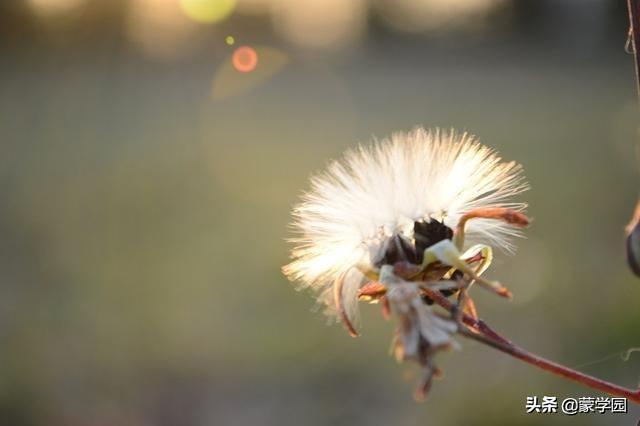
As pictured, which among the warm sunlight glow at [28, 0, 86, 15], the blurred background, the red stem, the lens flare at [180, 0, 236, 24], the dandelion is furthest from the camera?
the lens flare at [180, 0, 236, 24]

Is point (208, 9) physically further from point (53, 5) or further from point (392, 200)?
point (392, 200)

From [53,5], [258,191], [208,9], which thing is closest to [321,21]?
[208,9]

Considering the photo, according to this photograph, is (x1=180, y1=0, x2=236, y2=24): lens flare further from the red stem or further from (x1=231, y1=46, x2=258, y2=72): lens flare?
the red stem

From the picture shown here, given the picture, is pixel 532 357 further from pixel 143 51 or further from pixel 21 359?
pixel 143 51

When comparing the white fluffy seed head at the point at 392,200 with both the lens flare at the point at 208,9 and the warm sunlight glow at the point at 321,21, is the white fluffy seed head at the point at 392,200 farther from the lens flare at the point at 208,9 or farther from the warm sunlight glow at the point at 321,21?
the lens flare at the point at 208,9

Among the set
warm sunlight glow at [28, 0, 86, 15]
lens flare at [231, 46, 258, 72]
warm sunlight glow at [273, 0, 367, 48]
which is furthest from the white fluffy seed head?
warm sunlight glow at [28, 0, 86, 15]

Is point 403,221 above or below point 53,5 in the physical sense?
below

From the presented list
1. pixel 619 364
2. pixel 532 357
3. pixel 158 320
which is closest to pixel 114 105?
pixel 158 320
